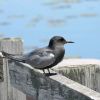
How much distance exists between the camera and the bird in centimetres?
379

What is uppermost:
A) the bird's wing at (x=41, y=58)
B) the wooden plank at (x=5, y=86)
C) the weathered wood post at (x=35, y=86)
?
the bird's wing at (x=41, y=58)

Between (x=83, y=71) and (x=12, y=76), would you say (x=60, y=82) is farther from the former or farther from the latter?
(x=83, y=71)

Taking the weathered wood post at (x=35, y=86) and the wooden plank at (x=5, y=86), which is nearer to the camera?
the weathered wood post at (x=35, y=86)

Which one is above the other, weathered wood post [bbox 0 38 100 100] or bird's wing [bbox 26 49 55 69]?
bird's wing [bbox 26 49 55 69]

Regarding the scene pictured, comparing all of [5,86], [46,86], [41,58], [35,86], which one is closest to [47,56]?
[41,58]

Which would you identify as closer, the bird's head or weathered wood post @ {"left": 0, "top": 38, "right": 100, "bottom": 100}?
weathered wood post @ {"left": 0, "top": 38, "right": 100, "bottom": 100}

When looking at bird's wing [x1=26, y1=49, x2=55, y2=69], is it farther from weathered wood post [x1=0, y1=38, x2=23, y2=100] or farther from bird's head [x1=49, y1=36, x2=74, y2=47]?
weathered wood post [x1=0, y1=38, x2=23, y2=100]

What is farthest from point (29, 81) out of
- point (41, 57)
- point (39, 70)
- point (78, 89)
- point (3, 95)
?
point (3, 95)

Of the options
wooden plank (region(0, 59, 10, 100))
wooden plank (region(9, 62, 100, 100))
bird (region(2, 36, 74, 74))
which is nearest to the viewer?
wooden plank (region(9, 62, 100, 100))

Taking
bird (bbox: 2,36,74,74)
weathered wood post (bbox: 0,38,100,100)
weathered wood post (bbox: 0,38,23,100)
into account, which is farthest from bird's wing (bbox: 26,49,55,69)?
weathered wood post (bbox: 0,38,23,100)

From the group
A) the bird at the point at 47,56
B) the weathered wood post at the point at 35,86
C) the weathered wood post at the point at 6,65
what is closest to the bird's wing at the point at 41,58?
the bird at the point at 47,56

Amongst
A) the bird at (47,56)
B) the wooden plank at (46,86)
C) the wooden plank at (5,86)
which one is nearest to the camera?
the wooden plank at (46,86)

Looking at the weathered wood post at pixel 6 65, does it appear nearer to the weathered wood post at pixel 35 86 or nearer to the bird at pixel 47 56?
the weathered wood post at pixel 35 86

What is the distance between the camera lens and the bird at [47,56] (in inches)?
149
